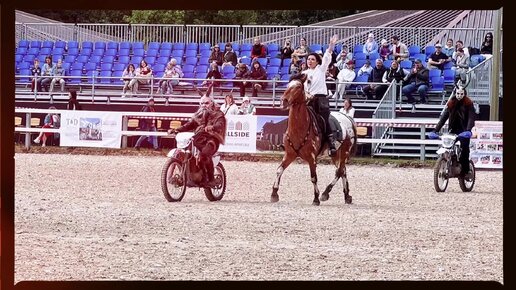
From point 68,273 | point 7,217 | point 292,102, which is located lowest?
point 68,273

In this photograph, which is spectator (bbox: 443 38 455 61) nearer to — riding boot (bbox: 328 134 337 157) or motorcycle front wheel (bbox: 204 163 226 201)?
riding boot (bbox: 328 134 337 157)

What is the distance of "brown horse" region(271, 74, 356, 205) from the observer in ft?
31.8

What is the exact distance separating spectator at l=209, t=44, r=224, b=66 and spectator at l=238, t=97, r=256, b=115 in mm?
2024

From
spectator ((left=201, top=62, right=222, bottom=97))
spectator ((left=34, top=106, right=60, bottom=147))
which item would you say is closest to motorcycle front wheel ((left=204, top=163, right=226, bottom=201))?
spectator ((left=201, top=62, right=222, bottom=97))

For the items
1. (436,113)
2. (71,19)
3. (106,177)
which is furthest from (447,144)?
(71,19)

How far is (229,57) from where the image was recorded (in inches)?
356

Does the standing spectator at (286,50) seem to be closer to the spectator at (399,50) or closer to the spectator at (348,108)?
the spectator at (399,50)

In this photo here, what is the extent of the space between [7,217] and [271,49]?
4.88 metres

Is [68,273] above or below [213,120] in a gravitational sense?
below

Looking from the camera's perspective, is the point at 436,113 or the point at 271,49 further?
the point at 436,113

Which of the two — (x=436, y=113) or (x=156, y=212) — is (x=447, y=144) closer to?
(x=436, y=113)

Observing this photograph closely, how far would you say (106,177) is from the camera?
39.1 feet

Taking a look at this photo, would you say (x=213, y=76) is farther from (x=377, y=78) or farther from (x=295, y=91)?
(x=377, y=78)

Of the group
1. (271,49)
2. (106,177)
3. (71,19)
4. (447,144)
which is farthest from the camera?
(106,177)
